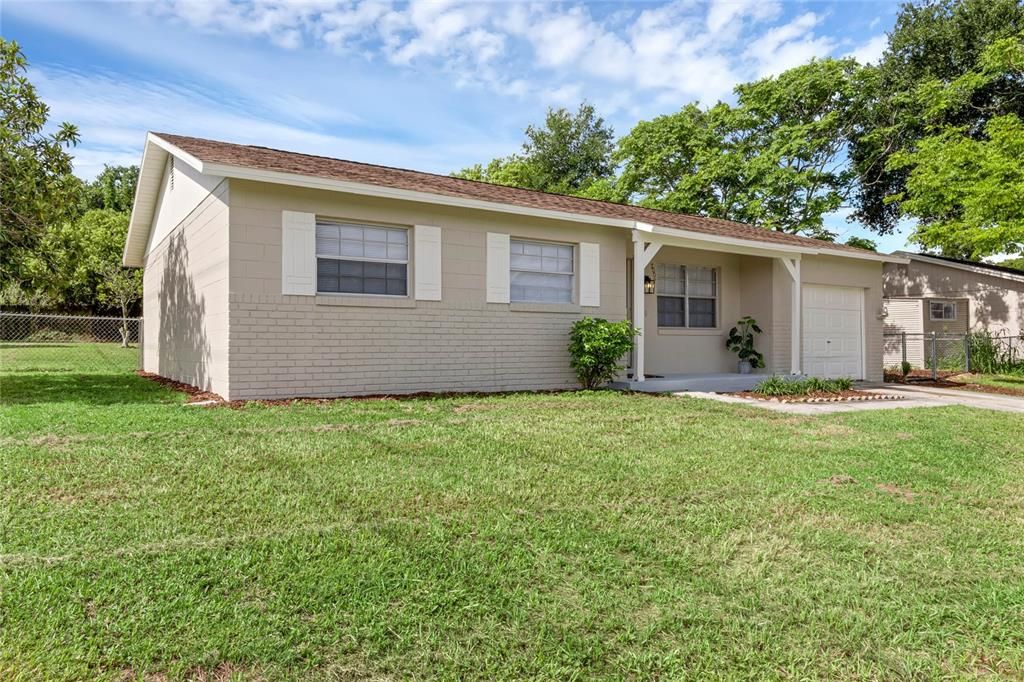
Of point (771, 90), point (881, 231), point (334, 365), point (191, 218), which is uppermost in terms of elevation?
point (771, 90)

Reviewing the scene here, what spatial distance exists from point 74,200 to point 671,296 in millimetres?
11487

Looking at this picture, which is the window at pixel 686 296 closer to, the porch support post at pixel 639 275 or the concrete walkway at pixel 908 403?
the porch support post at pixel 639 275

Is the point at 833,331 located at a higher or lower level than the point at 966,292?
lower

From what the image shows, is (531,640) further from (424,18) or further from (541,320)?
(424,18)

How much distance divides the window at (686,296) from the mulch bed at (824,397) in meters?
2.61

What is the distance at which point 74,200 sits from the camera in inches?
420

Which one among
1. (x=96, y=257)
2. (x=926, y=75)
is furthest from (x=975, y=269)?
(x=96, y=257)

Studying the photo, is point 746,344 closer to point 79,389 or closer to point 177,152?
point 177,152

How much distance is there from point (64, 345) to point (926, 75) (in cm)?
3346

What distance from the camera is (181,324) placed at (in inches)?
429

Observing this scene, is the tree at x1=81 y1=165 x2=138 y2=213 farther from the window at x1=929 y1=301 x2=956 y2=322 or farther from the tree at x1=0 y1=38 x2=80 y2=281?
the window at x1=929 y1=301 x2=956 y2=322

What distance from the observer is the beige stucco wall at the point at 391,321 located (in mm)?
7961

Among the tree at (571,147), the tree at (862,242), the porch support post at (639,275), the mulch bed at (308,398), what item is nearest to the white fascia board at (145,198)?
the mulch bed at (308,398)

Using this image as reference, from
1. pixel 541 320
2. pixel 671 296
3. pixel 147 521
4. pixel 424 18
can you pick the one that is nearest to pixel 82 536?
pixel 147 521
